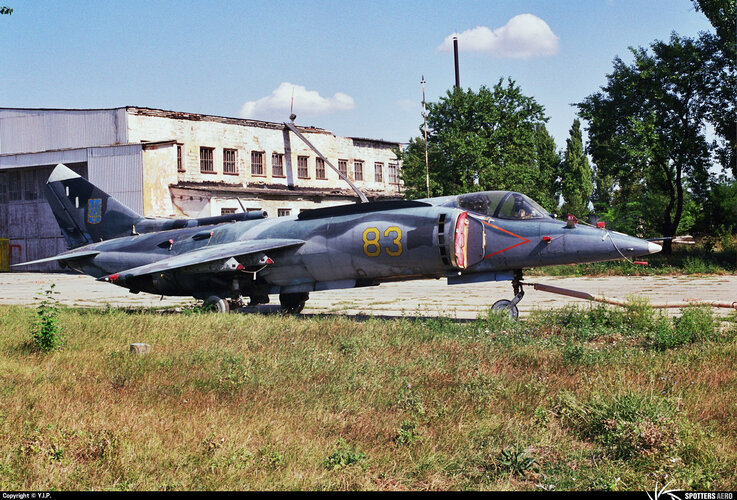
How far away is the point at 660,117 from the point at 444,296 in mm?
15206

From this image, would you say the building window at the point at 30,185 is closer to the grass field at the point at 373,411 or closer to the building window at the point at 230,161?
the building window at the point at 230,161

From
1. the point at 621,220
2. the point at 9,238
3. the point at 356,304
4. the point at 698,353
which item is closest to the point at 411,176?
the point at 621,220

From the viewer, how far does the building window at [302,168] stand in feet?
151

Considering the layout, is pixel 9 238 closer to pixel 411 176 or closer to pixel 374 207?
pixel 411 176

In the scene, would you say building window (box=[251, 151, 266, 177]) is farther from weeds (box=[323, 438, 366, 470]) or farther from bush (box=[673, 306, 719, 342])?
weeds (box=[323, 438, 366, 470])

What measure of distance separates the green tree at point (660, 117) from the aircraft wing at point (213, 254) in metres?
18.4

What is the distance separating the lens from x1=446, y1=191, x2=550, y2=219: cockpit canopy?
43.2 ft

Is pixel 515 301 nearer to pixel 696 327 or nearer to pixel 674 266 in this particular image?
pixel 696 327

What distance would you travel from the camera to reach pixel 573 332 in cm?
1131

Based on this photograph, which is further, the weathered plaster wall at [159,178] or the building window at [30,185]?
the building window at [30,185]

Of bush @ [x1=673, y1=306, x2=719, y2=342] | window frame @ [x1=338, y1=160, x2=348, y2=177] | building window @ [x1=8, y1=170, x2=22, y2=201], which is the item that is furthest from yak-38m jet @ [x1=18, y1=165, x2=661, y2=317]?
window frame @ [x1=338, y1=160, x2=348, y2=177]

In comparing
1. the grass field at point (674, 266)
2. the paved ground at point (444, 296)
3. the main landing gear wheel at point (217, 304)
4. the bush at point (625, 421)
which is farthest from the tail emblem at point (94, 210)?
the grass field at point (674, 266)

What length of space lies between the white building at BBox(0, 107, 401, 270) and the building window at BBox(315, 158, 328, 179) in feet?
0.23

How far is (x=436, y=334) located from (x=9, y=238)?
36.6 meters
